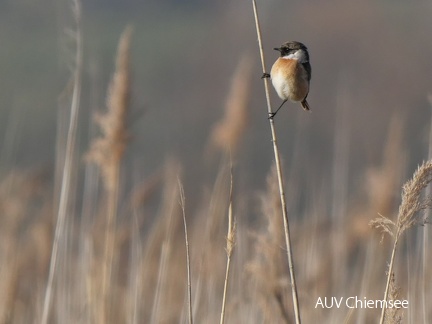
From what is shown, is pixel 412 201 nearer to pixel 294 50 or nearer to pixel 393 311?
pixel 393 311

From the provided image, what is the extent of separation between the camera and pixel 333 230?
3973mm

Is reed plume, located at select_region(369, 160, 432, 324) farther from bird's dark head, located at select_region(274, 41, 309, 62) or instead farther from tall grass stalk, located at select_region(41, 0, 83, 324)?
tall grass stalk, located at select_region(41, 0, 83, 324)

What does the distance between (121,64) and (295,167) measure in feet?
Answer: 4.18

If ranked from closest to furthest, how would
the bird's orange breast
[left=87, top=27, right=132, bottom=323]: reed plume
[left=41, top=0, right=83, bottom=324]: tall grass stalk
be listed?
[left=41, top=0, right=83, bottom=324]: tall grass stalk → the bird's orange breast → [left=87, top=27, right=132, bottom=323]: reed plume

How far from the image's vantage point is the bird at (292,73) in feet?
8.46

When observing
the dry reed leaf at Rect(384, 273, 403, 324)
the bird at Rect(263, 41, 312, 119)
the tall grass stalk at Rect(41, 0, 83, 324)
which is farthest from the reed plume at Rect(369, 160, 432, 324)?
the tall grass stalk at Rect(41, 0, 83, 324)

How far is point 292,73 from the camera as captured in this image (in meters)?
2.58

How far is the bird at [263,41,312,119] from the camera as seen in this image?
2.58 m

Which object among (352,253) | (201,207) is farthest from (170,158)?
(352,253)

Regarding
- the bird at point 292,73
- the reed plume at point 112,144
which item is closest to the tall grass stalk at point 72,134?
the reed plume at point 112,144

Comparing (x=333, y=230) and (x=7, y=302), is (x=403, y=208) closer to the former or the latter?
(x=7, y=302)

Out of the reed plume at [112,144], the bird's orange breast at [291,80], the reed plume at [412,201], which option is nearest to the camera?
the reed plume at [412,201]

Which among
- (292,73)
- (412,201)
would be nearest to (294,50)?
(292,73)

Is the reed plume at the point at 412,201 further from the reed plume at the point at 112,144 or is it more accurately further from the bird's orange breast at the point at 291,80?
the reed plume at the point at 112,144
